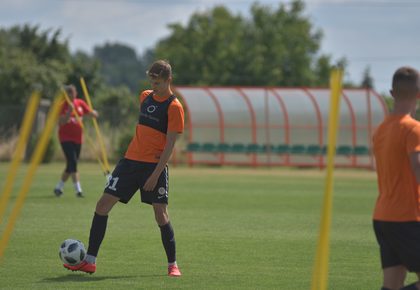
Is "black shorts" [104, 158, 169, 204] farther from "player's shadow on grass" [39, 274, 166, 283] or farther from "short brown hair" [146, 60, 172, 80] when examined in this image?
"short brown hair" [146, 60, 172, 80]

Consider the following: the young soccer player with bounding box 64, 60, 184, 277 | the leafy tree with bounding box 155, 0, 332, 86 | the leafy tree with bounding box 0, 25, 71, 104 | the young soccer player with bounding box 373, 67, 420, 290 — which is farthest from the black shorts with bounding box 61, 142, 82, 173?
the leafy tree with bounding box 155, 0, 332, 86

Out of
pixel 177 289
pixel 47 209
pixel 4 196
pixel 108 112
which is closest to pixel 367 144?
pixel 108 112

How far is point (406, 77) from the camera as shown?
657cm

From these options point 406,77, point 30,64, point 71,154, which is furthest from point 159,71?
point 30,64

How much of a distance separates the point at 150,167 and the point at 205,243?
9.69 feet

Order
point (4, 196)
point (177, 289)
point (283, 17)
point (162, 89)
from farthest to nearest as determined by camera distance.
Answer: point (283, 17) → point (162, 89) → point (177, 289) → point (4, 196)

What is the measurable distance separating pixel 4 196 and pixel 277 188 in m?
19.7

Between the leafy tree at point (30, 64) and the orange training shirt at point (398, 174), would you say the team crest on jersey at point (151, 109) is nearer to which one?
the orange training shirt at point (398, 174)

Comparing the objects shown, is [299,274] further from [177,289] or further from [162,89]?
[162,89]

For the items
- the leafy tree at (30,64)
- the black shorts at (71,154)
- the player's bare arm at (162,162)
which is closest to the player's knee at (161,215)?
the player's bare arm at (162,162)

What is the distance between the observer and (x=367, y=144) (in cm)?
4238

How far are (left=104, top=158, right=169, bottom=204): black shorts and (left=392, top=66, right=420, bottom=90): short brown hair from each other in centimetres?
376

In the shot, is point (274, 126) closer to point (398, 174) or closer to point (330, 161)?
point (398, 174)

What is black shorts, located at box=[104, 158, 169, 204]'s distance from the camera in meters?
9.84
